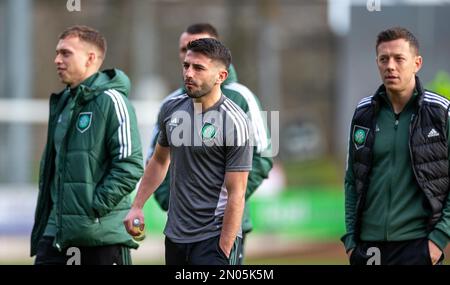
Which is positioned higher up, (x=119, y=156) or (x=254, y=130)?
(x=254, y=130)

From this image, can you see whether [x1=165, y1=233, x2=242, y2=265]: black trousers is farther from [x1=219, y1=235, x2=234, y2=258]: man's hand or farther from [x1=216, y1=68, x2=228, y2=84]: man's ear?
[x1=216, y1=68, x2=228, y2=84]: man's ear

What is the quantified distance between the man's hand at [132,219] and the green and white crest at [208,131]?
2.01ft

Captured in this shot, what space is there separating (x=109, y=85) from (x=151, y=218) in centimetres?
1046

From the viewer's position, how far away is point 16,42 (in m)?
20.6

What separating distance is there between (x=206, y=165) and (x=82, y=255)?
1.16 m

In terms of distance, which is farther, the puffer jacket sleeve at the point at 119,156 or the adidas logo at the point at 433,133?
the puffer jacket sleeve at the point at 119,156

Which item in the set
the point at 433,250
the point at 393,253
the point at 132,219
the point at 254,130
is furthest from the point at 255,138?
the point at 433,250

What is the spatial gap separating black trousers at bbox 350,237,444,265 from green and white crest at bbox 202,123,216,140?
107 cm

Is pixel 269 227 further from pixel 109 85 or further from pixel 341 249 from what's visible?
pixel 109 85

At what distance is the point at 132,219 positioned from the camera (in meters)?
5.97

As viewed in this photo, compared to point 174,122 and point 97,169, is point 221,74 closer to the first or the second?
point 174,122

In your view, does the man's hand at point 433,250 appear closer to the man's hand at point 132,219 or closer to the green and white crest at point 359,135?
the green and white crest at point 359,135

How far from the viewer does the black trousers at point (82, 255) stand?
642 cm

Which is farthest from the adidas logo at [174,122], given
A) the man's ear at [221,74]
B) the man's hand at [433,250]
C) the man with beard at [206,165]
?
the man's hand at [433,250]
